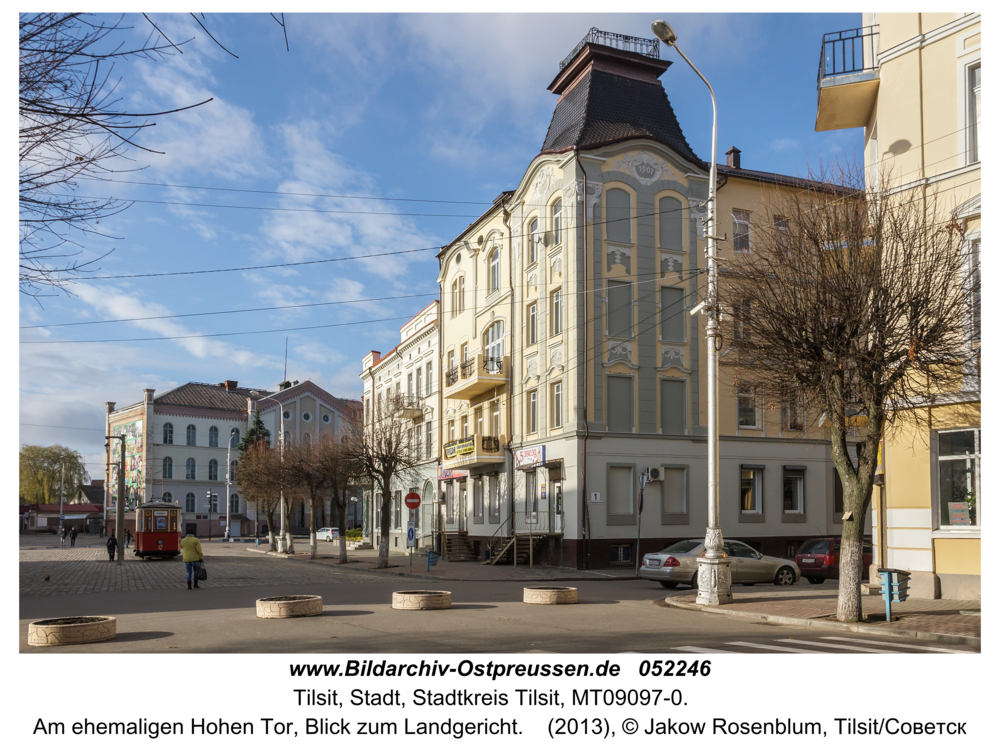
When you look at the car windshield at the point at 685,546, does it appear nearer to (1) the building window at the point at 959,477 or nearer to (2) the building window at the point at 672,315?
(1) the building window at the point at 959,477

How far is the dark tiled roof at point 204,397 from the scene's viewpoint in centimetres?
8944

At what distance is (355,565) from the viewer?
37.7 meters

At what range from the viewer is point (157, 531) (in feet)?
157

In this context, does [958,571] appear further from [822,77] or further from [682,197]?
[682,197]

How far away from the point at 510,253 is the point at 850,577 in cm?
2590

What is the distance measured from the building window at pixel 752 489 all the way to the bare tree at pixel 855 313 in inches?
766

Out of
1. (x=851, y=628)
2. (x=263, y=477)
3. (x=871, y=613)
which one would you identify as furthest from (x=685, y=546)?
(x=263, y=477)

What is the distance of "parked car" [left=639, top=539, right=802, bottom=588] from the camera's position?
78.0ft

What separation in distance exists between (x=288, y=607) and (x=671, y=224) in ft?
80.5

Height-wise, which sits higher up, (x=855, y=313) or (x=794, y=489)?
(x=855, y=313)

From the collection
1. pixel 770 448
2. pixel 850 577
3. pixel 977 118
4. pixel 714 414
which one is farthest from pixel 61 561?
pixel 977 118

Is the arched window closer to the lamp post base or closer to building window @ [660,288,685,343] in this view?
building window @ [660,288,685,343]

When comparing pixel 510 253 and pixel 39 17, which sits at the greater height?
pixel 510 253

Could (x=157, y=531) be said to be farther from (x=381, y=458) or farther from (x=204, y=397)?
(x=204, y=397)
